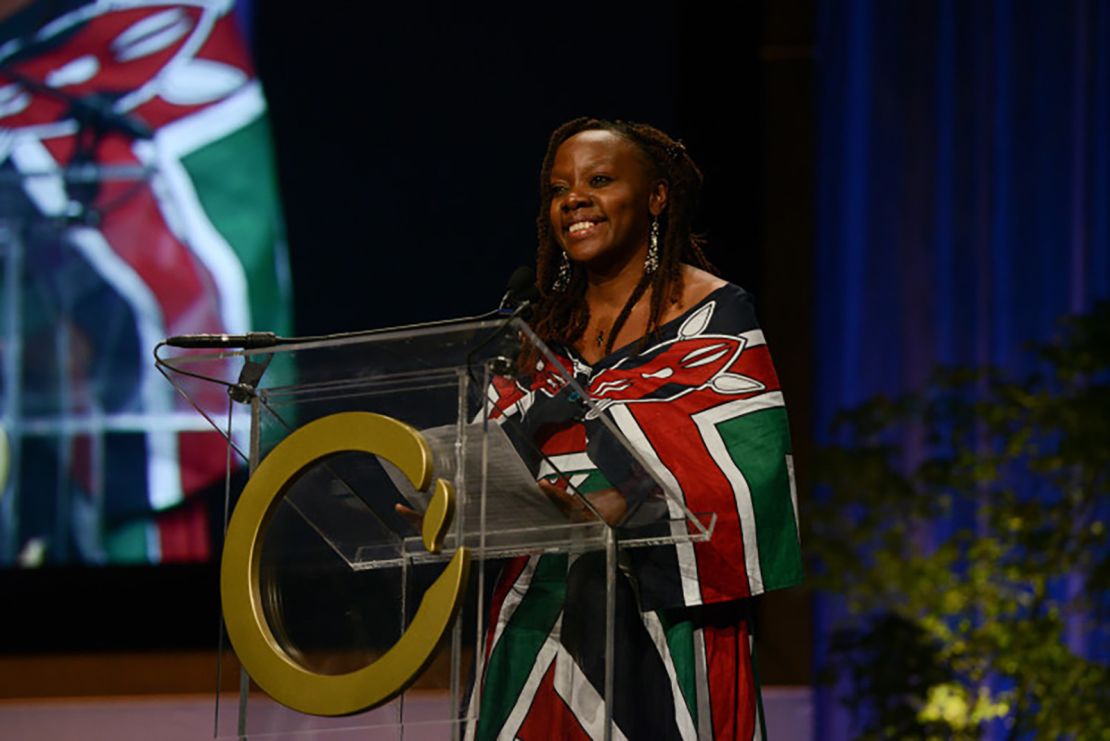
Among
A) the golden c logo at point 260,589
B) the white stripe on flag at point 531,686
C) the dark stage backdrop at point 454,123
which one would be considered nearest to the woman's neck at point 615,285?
the white stripe on flag at point 531,686

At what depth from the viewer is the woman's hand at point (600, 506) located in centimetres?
169

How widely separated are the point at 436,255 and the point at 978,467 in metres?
1.68

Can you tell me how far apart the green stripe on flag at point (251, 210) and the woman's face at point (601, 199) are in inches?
87.2

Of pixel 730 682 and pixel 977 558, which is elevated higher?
pixel 730 682

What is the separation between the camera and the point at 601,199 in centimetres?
216

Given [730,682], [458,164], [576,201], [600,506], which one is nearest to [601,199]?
[576,201]

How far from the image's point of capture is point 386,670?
155cm

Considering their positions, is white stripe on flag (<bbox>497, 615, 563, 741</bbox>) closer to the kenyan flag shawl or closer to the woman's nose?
the kenyan flag shawl

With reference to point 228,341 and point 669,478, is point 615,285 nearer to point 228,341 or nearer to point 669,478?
point 669,478

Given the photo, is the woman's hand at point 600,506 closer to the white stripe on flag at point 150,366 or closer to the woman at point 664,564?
the woman at point 664,564

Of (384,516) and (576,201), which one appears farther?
(576,201)

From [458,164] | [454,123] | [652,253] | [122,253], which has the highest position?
[454,123]

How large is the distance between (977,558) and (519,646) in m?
2.64

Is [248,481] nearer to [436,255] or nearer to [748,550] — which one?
[748,550]
